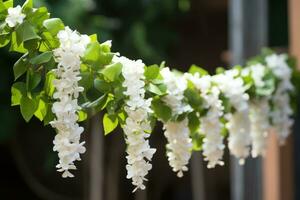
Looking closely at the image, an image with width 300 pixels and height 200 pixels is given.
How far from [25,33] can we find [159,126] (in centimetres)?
189

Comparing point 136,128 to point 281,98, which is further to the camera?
point 281,98

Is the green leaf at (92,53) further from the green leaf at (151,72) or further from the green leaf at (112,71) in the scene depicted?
the green leaf at (151,72)

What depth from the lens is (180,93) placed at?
1072 mm

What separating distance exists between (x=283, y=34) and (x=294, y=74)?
96cm

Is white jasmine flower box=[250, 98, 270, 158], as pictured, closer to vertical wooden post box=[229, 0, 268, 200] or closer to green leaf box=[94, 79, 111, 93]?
green leaf box=[94, 79, 111, 93]

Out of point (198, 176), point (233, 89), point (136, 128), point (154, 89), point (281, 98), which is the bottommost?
point (136, 128)

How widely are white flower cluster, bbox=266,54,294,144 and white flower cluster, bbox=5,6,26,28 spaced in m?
0.84

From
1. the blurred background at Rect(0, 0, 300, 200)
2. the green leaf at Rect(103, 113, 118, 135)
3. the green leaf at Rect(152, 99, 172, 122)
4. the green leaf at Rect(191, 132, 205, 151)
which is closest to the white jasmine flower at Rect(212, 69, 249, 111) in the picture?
the green leaf at Rect(191, 132, 205, 151)

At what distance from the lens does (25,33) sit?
84cm

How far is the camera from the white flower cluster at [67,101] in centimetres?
83

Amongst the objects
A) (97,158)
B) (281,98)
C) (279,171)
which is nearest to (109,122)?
A: (281,98)

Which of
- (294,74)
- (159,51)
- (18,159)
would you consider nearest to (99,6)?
(159,51)

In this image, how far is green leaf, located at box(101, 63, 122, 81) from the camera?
0.90 m

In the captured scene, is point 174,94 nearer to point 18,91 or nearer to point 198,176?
point 18,91
